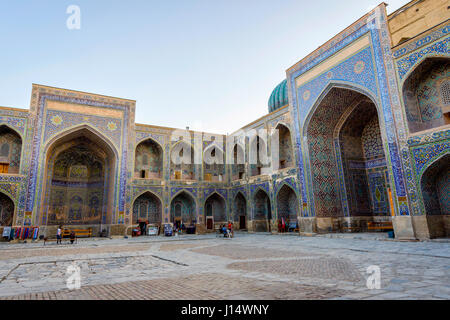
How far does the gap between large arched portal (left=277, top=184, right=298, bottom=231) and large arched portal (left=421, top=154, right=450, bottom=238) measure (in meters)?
7.62

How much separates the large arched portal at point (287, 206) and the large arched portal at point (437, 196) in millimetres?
7618

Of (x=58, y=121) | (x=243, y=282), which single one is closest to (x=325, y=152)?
(x=243, y=282)

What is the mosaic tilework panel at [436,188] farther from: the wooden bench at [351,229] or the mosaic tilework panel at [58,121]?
the mosaic tilework panel at [58,121]

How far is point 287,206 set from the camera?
17.3 m

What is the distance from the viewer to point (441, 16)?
978 centimetres

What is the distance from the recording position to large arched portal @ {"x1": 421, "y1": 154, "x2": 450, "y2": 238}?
378 inches

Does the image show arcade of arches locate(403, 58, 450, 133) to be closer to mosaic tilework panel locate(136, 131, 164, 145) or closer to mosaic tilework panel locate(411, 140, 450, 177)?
mosaic tilework panel locate(411, 140, 450, 177)

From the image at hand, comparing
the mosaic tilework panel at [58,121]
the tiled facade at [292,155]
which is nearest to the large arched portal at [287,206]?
the tiled facade at [292,155]

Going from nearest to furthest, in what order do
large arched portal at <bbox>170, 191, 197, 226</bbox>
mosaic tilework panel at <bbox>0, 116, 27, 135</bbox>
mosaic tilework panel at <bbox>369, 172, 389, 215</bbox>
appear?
mosaic tilework panel at <bbox>369, 172, 389, 215</bbox> → mosaic tilework panel at <bbox>0, 116, 27, 135</bbox> → large arched portal at <bbox>170, 191, 197, 226</bbox>

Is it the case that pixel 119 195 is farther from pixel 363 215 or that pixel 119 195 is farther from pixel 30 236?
pixel 363 215

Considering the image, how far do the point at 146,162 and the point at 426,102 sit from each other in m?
16.5

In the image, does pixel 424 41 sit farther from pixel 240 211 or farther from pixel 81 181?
pixel 81 181

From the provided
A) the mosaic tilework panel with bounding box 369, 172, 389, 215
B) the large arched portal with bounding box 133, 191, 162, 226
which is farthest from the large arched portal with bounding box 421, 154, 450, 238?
the large arched portal with bounding box 133, 191, 162, 226

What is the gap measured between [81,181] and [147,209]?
17.0 ft
